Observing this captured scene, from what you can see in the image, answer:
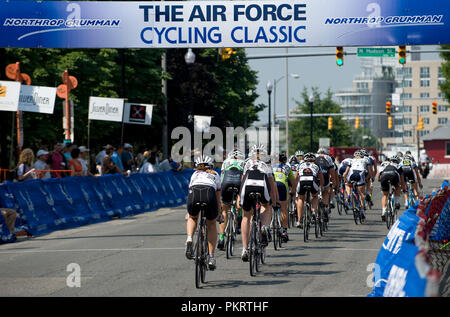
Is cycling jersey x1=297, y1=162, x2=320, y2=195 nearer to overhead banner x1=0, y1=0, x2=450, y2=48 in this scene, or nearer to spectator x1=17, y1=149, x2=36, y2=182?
overhead banner x1=0, y1=0, x2=450, y2=48

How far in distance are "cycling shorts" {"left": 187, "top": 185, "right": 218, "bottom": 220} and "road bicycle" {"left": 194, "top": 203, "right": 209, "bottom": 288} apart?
5 cm

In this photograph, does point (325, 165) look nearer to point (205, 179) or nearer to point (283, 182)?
point (283, 182)

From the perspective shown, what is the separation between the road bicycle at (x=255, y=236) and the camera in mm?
11625

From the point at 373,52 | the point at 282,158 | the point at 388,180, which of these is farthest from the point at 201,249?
the point at 373,52

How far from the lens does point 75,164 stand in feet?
70.2

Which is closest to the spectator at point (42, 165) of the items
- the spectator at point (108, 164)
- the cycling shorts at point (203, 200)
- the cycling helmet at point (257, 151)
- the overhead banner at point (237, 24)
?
the overhead banner at point (237, 24)

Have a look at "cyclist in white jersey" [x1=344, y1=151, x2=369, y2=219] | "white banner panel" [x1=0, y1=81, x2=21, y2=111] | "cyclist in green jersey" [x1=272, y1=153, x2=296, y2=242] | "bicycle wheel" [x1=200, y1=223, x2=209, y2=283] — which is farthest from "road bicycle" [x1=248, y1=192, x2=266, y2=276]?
"white banner panel" [x1=0, y1=81, x2=21, y2=111]

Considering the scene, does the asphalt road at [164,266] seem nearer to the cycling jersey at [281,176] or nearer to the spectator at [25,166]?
the cycling jersey at [281,176]

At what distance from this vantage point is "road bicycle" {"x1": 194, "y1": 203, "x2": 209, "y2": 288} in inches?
410

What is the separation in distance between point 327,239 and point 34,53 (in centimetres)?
2296

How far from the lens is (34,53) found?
119 feet

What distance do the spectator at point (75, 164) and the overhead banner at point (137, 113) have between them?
8.24 metres
